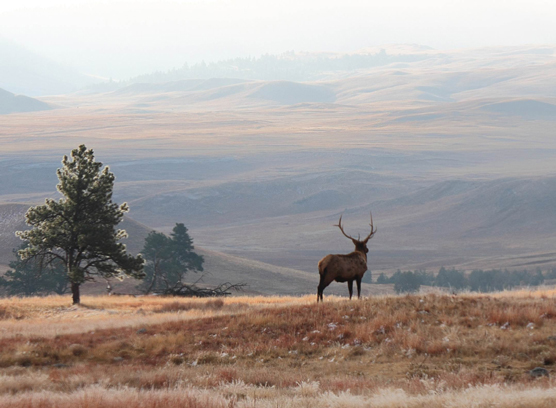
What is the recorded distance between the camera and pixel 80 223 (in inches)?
1185

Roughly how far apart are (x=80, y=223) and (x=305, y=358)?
717 inches

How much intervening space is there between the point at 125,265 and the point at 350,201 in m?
136

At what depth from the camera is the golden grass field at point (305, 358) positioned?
9.46 m

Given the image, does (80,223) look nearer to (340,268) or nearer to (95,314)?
(95,314)

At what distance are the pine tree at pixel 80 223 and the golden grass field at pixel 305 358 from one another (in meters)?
10.3

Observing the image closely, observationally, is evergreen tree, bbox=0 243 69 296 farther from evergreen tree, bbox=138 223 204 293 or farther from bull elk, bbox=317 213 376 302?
bull elk, bbox=317 213 376 302

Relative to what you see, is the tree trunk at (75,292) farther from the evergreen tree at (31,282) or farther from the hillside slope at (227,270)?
the hillside slope at (227,270)

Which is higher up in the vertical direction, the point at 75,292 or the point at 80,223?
the point at 80,223

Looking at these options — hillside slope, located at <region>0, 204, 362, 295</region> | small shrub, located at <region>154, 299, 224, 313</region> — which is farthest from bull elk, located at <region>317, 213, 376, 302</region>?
hillside slope, located at <region>0, 204, 362, 295</region>

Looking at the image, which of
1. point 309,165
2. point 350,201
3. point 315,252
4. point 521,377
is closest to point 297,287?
point 315,252

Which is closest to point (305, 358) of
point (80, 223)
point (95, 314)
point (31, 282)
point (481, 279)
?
point (95, 314)

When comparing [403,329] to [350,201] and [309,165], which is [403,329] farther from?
[309,165]

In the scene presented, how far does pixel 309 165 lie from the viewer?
192 metres

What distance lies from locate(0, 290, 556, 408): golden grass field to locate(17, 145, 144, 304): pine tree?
1025cm
